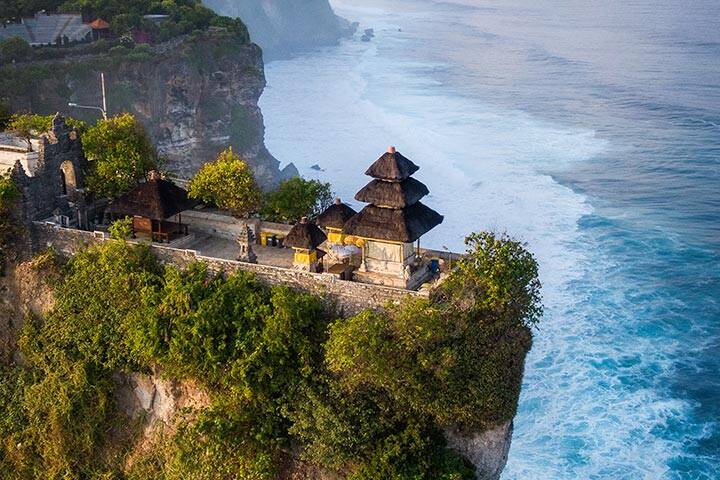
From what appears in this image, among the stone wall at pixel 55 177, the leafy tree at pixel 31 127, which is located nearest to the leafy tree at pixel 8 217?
the stone wall at pixel 55 177

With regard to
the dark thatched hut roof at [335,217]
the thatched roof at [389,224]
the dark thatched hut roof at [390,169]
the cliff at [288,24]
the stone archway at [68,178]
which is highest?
the dark thatched hut roof at [390,169]

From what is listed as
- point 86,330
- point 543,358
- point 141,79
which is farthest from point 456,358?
point 141,79

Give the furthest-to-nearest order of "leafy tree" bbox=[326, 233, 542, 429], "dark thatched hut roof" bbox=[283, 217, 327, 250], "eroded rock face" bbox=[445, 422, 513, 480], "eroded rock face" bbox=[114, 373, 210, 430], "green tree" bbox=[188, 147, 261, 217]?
1. "green tree" bbox=[188, 147, 261, 217]
2. "dark thatched hut roof" bbox=[283, 217, 327, 250]
3. "eroded rock face" bbox=[114, 373, 210, 430]
4. "eroded rock face" bbox=[445, 422, 513, 480]
5. "leafy tree" bbox=[326, 233, 542, 429]

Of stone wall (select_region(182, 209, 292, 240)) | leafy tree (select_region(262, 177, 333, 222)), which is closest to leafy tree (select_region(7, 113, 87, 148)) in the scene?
stone wall (select_region(182, 209, 292, 240))

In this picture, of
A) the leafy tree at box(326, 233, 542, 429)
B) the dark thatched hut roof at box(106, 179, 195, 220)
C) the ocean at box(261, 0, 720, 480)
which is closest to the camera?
the leafy tree at box(326, 233, 542, 429)

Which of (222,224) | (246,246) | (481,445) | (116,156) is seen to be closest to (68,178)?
(116,156)

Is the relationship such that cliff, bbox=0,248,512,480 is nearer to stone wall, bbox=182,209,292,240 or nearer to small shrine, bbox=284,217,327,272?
small shrine, bbox=284,217,327,272

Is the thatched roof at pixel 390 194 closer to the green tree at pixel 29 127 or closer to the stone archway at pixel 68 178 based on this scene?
the stone archway at pixel 68 178

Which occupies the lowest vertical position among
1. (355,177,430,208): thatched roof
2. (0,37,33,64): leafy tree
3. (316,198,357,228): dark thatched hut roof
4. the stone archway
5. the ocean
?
the ocean
